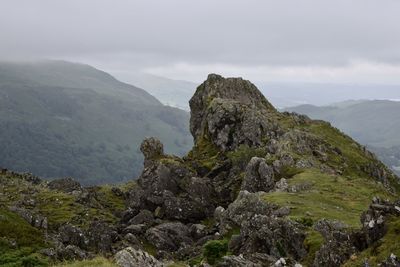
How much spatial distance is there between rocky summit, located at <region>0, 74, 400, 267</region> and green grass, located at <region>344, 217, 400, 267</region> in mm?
92

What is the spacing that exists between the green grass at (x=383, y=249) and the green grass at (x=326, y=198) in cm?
1879

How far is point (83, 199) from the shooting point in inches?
4296

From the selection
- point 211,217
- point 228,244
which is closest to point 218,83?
point 211,217

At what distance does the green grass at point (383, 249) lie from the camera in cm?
2806

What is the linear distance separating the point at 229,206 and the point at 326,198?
13.4 meters

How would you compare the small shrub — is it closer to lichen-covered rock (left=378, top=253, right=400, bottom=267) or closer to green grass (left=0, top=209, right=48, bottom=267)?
green grass (left=0, top=209, right=48, bottom=267)

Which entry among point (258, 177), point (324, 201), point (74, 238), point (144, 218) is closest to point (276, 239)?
point (324, 201)

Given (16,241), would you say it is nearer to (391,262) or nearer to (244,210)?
(244,210)

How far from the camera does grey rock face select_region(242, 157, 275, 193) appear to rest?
260 feet

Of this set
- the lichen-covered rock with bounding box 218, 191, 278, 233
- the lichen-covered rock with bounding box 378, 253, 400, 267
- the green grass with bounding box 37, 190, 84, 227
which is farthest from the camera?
the green grass with bounding box 37, 190, 84, 227

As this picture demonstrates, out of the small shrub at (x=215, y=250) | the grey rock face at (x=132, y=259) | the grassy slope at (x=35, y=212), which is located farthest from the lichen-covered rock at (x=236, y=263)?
the grassy slope at (x=35, y=212)

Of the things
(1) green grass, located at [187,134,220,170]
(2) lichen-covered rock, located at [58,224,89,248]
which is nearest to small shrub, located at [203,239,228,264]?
(2) lichen-covered rock, located at [58,224,89,248]

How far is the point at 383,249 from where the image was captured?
29.1m

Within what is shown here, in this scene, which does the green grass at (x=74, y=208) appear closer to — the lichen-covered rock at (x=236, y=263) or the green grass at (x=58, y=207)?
the green grass at (x=58, y=207)
